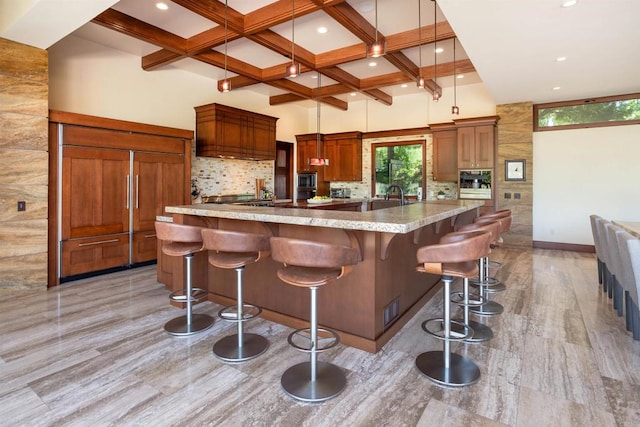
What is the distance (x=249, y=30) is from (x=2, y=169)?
3327 mm

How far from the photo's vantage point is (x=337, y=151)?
9188mm

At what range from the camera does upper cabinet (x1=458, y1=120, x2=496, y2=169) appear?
6.90 m

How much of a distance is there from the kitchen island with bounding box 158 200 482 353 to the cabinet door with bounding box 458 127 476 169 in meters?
3.95

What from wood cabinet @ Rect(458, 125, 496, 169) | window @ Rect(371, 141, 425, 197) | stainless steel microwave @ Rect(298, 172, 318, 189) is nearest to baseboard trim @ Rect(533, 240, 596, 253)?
wood cabinet @ Rect(458, 125, 496, 169)

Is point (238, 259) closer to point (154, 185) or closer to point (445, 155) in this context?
point (154, 185)

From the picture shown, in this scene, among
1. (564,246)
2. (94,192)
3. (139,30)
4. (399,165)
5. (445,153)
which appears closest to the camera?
(139,30)

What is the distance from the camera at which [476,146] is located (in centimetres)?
701

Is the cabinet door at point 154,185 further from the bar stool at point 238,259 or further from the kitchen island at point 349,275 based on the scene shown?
the bar stool at point 238,259

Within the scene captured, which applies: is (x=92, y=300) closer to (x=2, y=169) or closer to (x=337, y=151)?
(x=2, y=169)

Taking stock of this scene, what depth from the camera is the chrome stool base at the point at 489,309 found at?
3.26 meters

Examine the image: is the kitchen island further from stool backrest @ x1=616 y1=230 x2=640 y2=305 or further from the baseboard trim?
the baseboard trim

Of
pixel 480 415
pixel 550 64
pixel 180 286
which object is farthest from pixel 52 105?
pixel 550 64

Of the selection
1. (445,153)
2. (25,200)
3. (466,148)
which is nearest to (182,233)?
(25,200)

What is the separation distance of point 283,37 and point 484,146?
14.9ft
